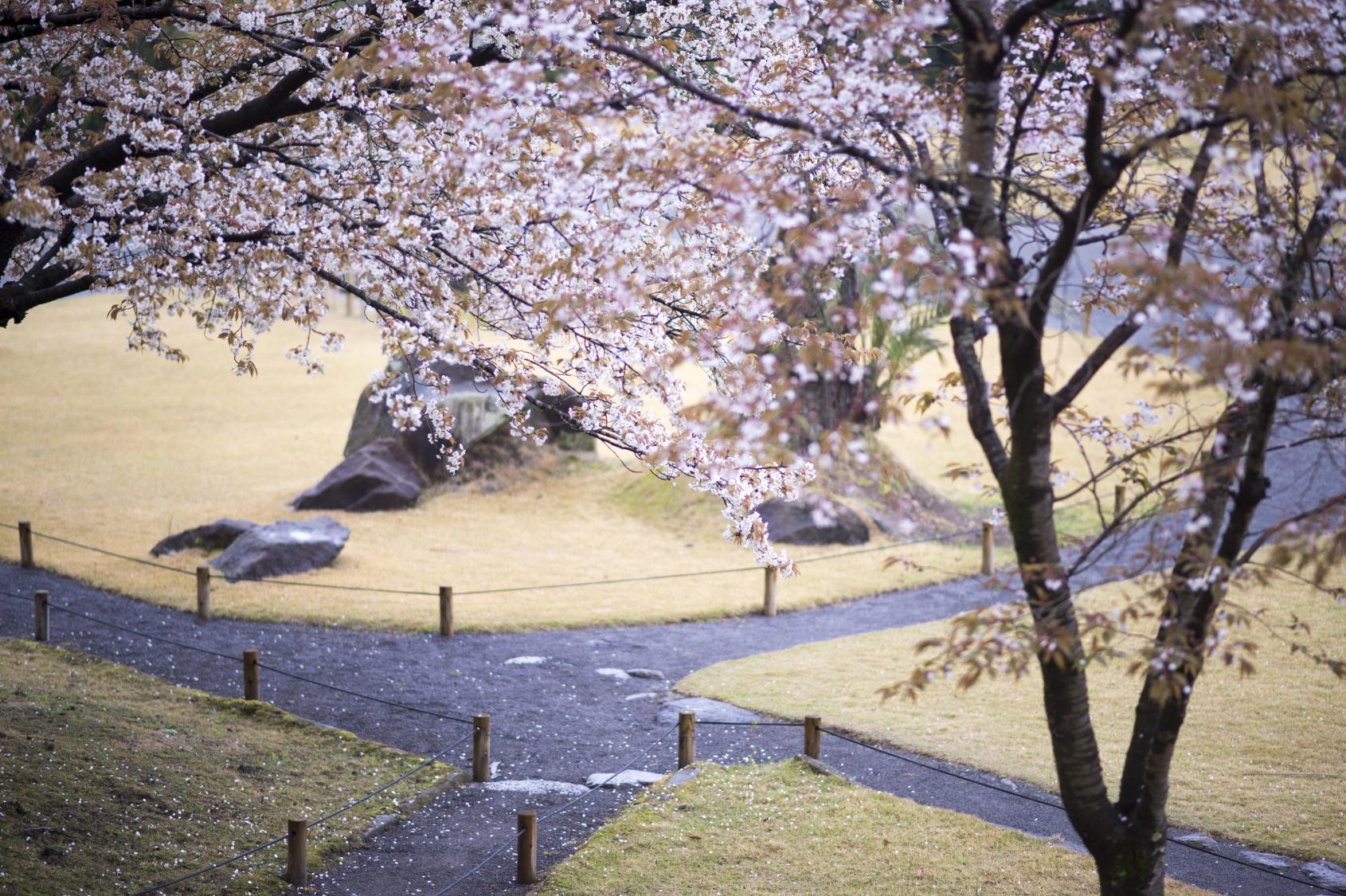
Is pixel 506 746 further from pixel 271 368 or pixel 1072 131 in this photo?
pixel 271 368

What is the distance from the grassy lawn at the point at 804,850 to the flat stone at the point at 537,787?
626 mm

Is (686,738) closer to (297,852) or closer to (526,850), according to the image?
(526,850)

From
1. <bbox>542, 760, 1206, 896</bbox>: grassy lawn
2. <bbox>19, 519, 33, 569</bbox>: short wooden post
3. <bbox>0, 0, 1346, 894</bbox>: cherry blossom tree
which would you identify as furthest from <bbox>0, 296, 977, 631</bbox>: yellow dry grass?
<bbox>0, 0, 1346, 894</bbox>: cherry blossom tree

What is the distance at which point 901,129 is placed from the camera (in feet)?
16.0

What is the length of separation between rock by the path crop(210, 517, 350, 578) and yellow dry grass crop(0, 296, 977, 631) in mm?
306

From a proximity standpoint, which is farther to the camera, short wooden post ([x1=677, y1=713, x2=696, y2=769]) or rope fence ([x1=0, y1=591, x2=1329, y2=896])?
short wooden post ([x1=677, y1=713, x2=696, y2=769])

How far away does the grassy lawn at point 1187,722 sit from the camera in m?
7.05

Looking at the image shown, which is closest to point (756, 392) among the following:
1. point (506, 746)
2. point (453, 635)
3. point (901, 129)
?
point (901, 129)

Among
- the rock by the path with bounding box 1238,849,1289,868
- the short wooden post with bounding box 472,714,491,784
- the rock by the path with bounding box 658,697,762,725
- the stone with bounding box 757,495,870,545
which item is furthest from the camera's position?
the stone with bounding box 757,495,870,545

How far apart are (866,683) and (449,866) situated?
4.97m

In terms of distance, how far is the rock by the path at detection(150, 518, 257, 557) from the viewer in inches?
557

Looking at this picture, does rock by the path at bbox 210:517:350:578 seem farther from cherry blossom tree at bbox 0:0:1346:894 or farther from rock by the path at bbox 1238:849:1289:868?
rock by the path at bbox 1238:849:1289:868

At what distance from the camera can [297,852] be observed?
5.91 meters

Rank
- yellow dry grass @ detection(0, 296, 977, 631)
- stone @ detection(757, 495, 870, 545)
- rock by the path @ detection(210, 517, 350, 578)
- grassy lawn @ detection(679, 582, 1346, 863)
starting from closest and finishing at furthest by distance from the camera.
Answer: grassy lawn @ detection(679, 582, 1346, 863), yellow dry grass @ detection(0, 296, 977, 631), rock by the path @ detection(210, 517, 350, 578), stone @ detection(757, 495, 870, 545)
